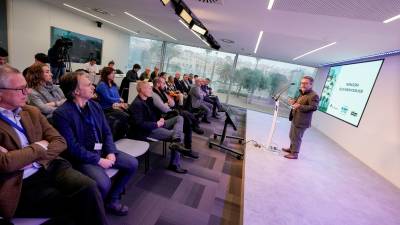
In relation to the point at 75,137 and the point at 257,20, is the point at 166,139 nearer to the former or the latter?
the point at 75,137

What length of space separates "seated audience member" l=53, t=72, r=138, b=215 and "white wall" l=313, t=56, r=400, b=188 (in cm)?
422

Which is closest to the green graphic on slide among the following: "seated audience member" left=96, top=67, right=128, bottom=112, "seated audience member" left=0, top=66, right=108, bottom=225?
"seated audience member" left=96, top=67, right=128, bottom=112

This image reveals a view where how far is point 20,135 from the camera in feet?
4.65

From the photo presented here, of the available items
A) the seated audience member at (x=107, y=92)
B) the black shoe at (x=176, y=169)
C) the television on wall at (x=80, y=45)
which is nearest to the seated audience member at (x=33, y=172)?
the black shoe at (x=176, y=169)

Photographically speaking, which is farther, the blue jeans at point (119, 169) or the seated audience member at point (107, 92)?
the seated audience member at point (107, 92)

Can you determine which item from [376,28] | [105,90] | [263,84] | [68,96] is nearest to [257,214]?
[68,96]

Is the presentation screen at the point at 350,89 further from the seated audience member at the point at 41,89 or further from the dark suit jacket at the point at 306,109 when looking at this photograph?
the seated audience member at the point at 41,89

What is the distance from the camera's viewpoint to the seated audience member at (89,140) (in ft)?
5.55

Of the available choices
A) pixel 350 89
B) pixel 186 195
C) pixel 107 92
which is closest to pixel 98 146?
pixel 186 195

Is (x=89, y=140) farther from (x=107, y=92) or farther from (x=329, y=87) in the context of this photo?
(x=329, y=87)

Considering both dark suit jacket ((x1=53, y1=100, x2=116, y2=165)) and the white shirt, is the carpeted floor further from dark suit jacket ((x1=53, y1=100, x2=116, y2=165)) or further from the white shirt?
the white shirt

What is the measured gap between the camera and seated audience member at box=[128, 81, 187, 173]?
8.79 feet

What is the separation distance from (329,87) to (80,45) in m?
8.55

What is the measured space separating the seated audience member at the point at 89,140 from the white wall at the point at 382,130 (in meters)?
4.22
